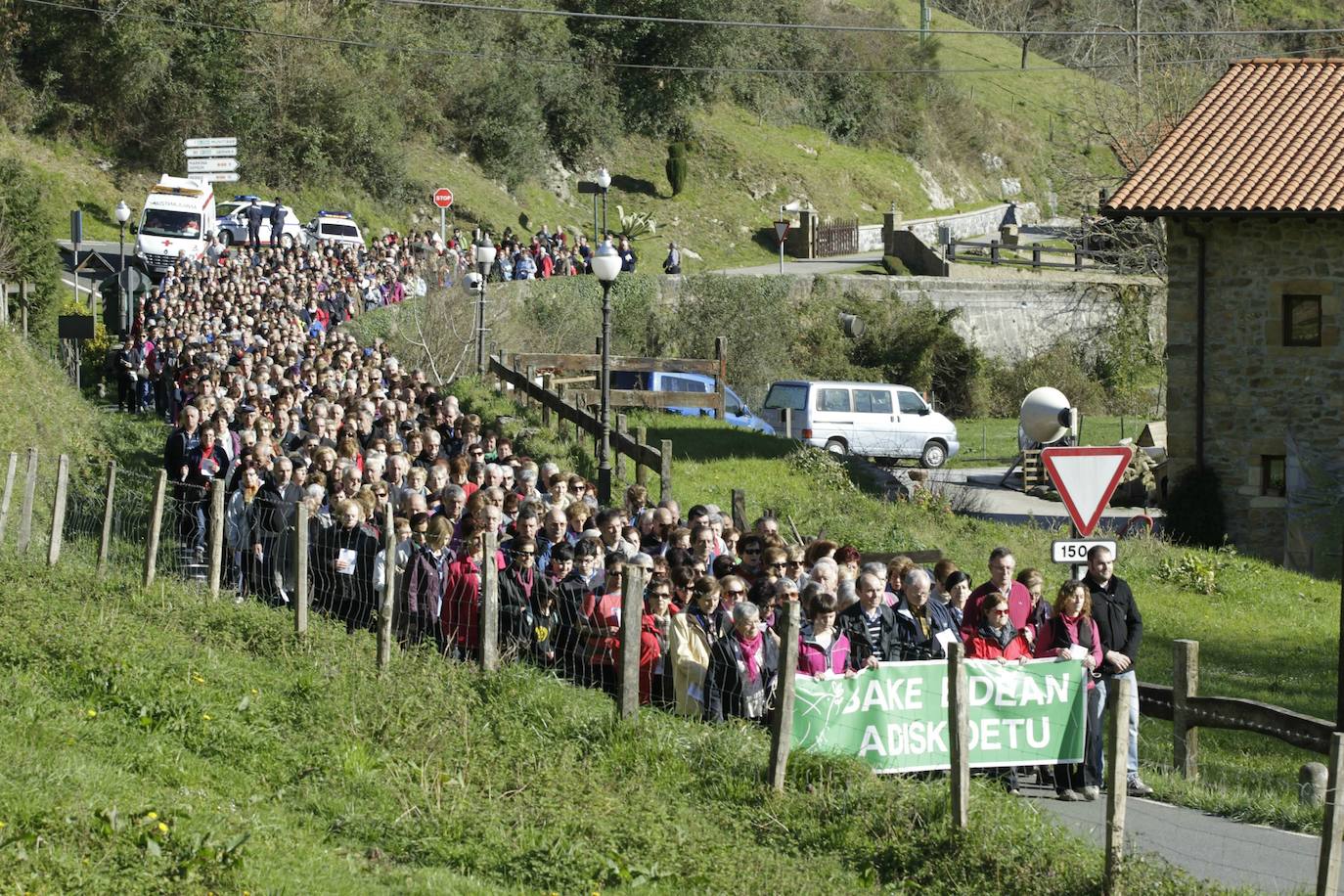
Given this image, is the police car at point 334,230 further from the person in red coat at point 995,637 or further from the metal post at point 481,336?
the person in red coat at point 995,637

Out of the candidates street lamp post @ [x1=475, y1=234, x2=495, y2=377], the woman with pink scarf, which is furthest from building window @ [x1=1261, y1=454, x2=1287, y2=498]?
the woman with pink scarf

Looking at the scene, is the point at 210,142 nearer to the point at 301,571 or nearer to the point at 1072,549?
the point at 301,571

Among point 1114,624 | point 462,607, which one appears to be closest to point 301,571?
point 462,607

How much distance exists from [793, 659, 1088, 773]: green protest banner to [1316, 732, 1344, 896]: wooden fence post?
2.18m

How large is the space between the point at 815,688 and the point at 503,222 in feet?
150

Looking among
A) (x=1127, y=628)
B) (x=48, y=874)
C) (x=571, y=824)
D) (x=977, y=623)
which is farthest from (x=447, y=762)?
(x=1127, y=628)

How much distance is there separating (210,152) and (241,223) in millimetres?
4793

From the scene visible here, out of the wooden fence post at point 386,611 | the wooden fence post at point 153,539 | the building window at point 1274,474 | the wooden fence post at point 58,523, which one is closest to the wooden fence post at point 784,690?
the wooden fence post at point 386,611

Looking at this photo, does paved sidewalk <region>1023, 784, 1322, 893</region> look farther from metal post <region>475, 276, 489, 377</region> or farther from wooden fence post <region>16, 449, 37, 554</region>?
metal post <region>475, 276, 489, 377</region>

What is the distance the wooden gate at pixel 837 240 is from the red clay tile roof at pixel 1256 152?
29.0m

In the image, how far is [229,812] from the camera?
7.68 m

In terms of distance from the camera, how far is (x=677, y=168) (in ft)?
195

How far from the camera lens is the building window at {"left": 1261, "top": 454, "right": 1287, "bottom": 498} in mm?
25156

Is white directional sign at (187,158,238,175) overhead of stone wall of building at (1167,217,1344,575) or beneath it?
overhead
